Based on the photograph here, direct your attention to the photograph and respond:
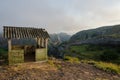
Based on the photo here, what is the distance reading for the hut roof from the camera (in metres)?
20.1

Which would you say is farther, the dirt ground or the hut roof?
the hut roof

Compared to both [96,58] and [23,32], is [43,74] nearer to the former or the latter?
[23,32]

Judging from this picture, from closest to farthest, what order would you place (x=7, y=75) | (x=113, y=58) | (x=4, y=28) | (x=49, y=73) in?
1. (x=7, y=75)
2. (x=49, y=73)
3. (x=4, y=28)
4. (x=113, y=58)

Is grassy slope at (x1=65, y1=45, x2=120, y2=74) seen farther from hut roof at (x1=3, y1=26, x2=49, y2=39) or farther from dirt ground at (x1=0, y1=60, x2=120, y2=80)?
hut roof at (x1=3, y1=26, x2=49, y2=39)

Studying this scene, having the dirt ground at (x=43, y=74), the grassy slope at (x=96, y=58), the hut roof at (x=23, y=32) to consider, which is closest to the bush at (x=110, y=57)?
the grassy slope at (x=96, y=58)

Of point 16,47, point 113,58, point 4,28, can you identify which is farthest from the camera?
point 113,58

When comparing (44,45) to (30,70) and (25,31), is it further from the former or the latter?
(30,70)

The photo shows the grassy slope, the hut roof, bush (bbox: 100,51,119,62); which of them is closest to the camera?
the hut roof

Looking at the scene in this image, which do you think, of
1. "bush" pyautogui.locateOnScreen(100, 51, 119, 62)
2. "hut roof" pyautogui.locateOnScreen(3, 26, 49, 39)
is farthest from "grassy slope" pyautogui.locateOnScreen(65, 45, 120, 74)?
"hut roof" pyautogui.locateOnScreen(3, 26, 49, 39)

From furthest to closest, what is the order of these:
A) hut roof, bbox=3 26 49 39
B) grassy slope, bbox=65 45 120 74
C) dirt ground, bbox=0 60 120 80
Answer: grassy slope, bbox=65 45 120 74
hut roof, bbox=3 26 49 39
dirt ground, bbox=0 60 120 80

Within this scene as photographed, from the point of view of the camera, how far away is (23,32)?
21312 mm

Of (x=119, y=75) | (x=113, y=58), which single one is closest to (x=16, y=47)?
(x=119, y=75)

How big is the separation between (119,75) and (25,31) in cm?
1148

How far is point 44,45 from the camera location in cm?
2333
